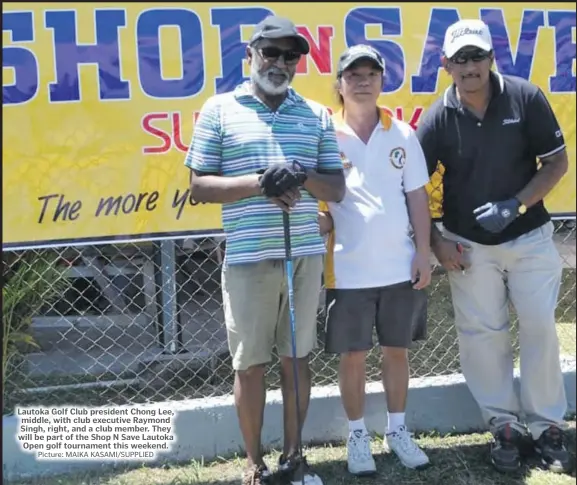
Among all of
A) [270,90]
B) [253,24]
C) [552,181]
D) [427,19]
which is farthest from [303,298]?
[427,19]

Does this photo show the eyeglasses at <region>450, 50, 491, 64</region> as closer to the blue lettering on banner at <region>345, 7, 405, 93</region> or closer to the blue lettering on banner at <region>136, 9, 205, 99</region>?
the blue lettering on banner at <region>345, 7, 405, 93</region>

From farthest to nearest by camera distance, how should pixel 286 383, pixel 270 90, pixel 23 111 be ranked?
1. pixel 23 111
2. pixel 286 383
3. pixel 270 90

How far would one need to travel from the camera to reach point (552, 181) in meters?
3.12

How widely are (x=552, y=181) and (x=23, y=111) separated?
2535 mm

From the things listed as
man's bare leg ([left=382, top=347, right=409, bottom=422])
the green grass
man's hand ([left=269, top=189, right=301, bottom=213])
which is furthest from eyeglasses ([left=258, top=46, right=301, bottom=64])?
the green grass

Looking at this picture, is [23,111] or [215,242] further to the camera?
[215,242]

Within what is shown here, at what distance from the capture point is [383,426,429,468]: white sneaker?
3234mm

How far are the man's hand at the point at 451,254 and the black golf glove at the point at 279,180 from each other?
0.99 metres

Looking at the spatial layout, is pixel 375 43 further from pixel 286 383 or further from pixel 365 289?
pixel 286 383

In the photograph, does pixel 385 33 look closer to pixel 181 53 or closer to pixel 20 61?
pixel 181 53

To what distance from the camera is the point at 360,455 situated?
126 inches

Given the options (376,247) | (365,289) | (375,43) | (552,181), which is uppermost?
(375,43)

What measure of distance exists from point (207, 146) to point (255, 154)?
194 millimetres

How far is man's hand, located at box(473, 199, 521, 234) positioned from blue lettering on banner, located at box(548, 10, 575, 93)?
116cm
